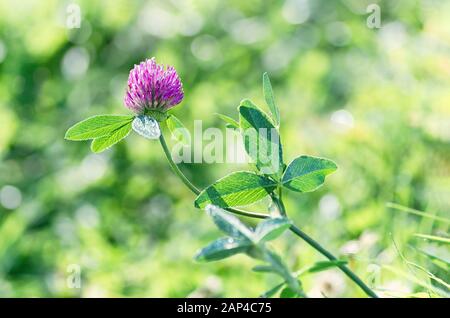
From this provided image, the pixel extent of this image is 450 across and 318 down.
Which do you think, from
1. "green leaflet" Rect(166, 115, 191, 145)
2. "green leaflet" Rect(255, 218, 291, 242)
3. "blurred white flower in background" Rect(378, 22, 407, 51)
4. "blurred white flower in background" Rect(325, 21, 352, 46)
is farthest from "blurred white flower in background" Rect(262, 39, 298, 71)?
"green leaflet" Rect(255, 218, 291, 242)

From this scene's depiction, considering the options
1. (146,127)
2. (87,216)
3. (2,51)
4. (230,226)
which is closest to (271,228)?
(230,226)

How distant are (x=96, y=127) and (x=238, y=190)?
0.37 ft

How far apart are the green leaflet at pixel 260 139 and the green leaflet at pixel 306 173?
1 cm

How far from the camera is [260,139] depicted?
0.52 metres

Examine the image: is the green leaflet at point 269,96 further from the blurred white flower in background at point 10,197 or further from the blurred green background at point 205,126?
the blurred white flower in background at point 10,197

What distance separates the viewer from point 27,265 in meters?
1.42

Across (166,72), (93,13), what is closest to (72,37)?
(93,13)

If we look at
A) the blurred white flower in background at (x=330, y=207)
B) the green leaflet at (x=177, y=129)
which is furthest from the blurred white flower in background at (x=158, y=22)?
the green leaflet at (x=177, y=129)

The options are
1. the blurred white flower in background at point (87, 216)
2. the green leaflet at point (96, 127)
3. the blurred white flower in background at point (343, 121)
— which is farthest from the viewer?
the blurred white flower in background at point (87, 216)

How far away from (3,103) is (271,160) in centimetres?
135

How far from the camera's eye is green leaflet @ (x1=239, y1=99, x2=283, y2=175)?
51 cm

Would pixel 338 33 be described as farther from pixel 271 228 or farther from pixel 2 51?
pixel 271 228

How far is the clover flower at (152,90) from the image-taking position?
1.76 feet

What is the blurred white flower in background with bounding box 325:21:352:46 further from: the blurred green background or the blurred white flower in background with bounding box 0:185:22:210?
the blurred white flower in background with bounding box 0:185:22:210
